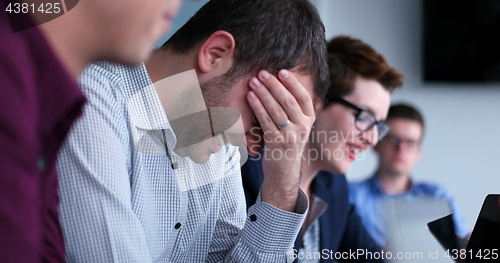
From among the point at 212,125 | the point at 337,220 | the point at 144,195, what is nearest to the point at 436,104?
the point at 337,220

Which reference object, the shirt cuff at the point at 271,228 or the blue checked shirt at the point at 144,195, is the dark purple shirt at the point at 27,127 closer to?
the blue checked shirt at the point at 144,195

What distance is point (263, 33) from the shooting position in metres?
0.85

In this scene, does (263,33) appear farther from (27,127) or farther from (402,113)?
(402,113)

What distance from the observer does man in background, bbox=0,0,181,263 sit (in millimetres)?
328

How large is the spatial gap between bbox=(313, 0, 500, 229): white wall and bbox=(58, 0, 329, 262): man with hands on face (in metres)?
1.82

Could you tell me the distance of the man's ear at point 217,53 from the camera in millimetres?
829

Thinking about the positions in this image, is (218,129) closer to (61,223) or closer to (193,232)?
(193,232)

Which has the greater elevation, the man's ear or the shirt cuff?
the man's ear

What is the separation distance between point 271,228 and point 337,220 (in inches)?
21.4

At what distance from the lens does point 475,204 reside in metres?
2.57

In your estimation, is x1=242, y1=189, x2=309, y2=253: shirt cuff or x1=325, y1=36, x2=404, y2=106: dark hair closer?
x1=242, y1=189, x2=309, y2=253: shirt cuff

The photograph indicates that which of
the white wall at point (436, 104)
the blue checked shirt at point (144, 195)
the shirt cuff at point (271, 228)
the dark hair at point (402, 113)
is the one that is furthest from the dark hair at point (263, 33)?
the white wall at point (436, 104)

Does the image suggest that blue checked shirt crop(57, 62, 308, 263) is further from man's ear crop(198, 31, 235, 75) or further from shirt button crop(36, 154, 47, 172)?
shirt button crop(36, 154, 47, 172)

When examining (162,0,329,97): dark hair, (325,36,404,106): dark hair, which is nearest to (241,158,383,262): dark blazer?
(325,36,404,106): dark hair
